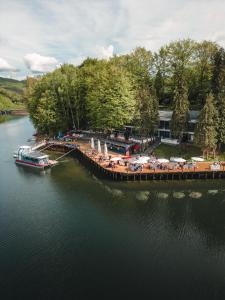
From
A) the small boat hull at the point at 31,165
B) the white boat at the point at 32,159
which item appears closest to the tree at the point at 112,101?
the white boat at the point at 32,159

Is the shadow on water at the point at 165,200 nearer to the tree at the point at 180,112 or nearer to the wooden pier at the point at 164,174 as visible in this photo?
the wooden pier at the point at 164,174

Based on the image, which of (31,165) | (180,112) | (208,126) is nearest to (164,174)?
(208,126)

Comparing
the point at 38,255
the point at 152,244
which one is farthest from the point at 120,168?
the point at 38,255

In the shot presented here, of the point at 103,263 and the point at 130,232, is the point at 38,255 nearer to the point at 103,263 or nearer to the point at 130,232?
the point at 103,263

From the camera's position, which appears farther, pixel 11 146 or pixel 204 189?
pixel 11 146

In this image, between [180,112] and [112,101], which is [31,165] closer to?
[112,101]

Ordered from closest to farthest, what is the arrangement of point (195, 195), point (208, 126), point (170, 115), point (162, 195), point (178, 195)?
point (195, 195) < point (178, 195) < point (162, 195) < point (208, 126) < point (170, 115)

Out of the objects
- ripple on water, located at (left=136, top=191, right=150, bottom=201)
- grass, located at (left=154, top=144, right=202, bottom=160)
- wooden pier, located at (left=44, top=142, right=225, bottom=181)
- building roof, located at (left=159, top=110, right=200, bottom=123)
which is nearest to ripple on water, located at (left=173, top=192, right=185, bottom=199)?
ripple on water, located at (left=136, top=191, right=150, bottom=201)
